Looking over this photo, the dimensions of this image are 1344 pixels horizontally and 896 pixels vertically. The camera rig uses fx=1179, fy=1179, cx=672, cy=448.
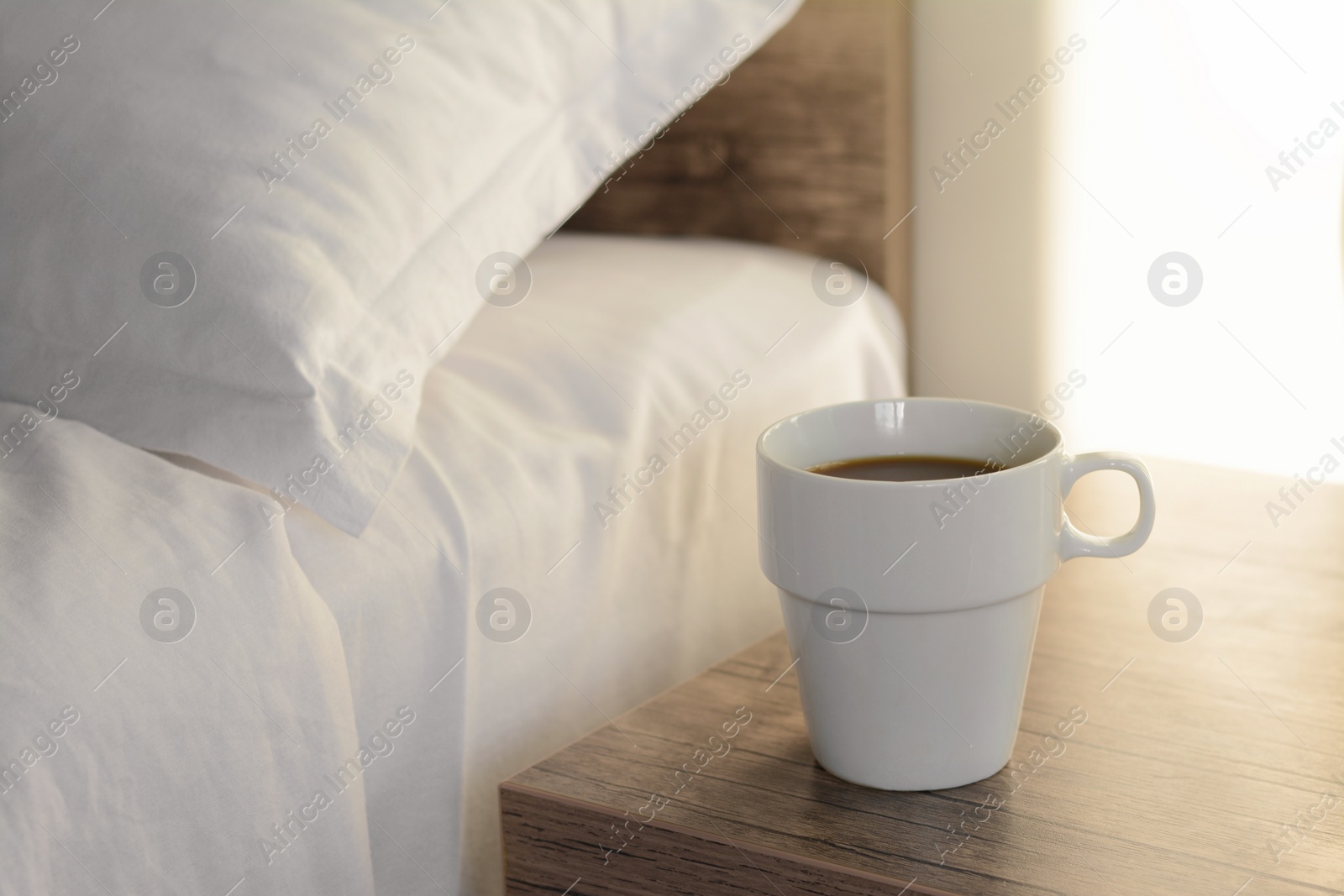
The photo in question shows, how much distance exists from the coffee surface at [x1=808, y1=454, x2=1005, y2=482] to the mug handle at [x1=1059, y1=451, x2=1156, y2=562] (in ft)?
0.11

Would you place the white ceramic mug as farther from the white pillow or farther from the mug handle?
the white pillow

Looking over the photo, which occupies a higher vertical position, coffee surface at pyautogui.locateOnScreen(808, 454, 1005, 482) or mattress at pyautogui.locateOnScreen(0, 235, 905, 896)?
coffee surface at pyautogui.locateOnScreen(808, 454, 1005, 482)

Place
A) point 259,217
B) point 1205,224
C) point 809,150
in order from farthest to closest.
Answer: point 809,150 < point 1205,224 < point 259,217

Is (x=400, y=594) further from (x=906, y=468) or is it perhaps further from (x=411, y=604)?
(x=906, y=468)

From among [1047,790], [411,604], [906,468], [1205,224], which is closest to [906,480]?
[906,468]

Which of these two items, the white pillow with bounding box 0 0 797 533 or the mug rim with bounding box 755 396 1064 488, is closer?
the mug rim with bounding box 755 396 1064 488

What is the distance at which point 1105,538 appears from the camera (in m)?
0.53

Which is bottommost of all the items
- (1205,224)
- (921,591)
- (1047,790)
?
(1047,790)

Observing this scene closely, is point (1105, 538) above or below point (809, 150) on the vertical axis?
below

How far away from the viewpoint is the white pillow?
61 centimetres

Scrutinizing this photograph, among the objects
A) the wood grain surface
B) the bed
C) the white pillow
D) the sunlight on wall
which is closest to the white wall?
the sunlight on wall

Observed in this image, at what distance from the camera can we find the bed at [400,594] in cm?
51

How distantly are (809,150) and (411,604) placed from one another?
0.68 metres

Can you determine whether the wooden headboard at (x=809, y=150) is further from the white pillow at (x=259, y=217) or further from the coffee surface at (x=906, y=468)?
the coffee surface at (x=906, y=468)
